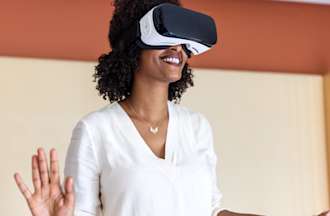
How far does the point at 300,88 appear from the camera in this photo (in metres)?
2.14

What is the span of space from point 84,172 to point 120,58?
236mm

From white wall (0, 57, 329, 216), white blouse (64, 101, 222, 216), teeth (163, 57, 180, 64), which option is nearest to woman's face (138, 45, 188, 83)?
teeth (163, 57, 180, 64)

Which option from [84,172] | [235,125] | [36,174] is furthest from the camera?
[235,125]

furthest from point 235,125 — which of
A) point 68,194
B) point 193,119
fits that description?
point 68,194

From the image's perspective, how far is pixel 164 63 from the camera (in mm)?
1213

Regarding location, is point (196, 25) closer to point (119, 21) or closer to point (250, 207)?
point (119, 21)

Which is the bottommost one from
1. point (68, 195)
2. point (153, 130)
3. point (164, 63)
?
point (68, 195)

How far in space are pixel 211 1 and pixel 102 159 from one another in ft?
3.75

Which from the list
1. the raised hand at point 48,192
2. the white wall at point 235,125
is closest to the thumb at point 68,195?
the raised hand at point 48,192

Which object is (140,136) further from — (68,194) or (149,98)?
(68,194)

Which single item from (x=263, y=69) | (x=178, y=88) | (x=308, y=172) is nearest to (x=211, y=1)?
(x=263, y=69)

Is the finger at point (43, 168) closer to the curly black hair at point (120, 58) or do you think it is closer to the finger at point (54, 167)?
the finger at point (54, 167)

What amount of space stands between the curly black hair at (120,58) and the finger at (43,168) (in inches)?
10.8

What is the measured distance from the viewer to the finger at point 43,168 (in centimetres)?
105
